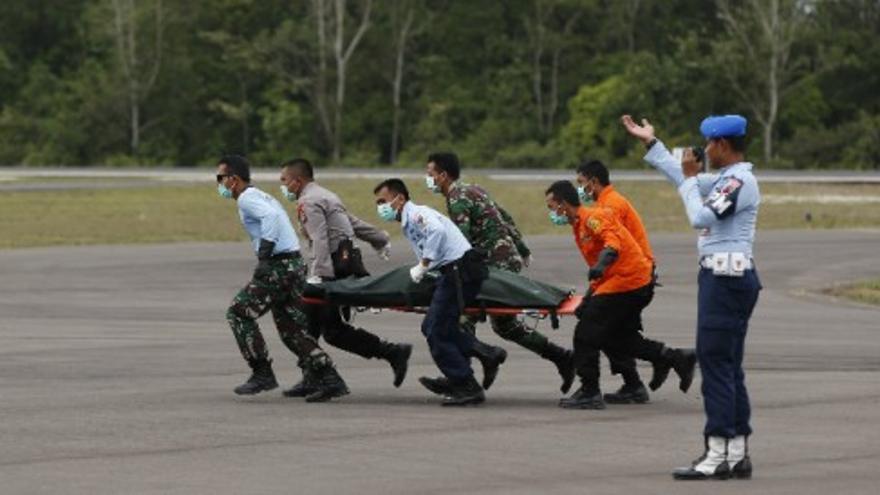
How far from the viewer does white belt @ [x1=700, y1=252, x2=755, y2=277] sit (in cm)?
1120

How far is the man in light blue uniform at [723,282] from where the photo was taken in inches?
440

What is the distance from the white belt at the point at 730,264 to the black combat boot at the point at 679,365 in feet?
13.2

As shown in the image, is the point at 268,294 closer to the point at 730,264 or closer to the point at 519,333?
the point at 519,333

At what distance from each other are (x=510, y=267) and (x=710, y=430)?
5417 mm

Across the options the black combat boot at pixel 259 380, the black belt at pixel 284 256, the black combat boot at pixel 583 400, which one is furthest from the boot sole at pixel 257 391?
the black combat boot at pixel 583 400

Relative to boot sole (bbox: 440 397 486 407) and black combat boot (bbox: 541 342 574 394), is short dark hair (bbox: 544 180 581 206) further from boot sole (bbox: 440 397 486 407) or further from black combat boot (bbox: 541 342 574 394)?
boot sole (bbox: 440 397 486 407)

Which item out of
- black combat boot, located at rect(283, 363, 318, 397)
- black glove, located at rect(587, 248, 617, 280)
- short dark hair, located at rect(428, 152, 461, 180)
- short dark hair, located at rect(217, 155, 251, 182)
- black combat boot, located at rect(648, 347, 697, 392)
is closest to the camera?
black glove, located at rect(587, 248, 617, 280)

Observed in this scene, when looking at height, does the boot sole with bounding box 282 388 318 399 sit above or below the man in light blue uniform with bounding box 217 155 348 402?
below

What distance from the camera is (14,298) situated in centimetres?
2664

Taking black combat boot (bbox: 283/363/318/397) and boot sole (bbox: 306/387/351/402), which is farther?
black combat boot (bbox: 283/363/318/397)

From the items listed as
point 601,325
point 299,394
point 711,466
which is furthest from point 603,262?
point 711,466

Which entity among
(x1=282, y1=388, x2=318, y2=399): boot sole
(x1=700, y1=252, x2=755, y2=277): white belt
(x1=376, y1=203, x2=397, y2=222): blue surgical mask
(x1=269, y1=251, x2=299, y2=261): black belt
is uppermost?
(x1=700, y1=252, x2=755, y2=277): white belt

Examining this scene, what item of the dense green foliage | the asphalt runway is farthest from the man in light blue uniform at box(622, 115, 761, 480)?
the dense green foliage

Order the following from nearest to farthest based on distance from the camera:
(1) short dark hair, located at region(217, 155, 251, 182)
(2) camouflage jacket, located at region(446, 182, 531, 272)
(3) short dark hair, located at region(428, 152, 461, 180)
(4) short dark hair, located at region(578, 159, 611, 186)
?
(4) short dark hair, located at region(578, 159, 611, 186) < (1) short dark hair, located at region(217, 155, 251, 182) < (3) short dark hair, located at region(428, 152, 461, 180) < (2) camouflage jacket, located at region(446, 182, 531, 272)
